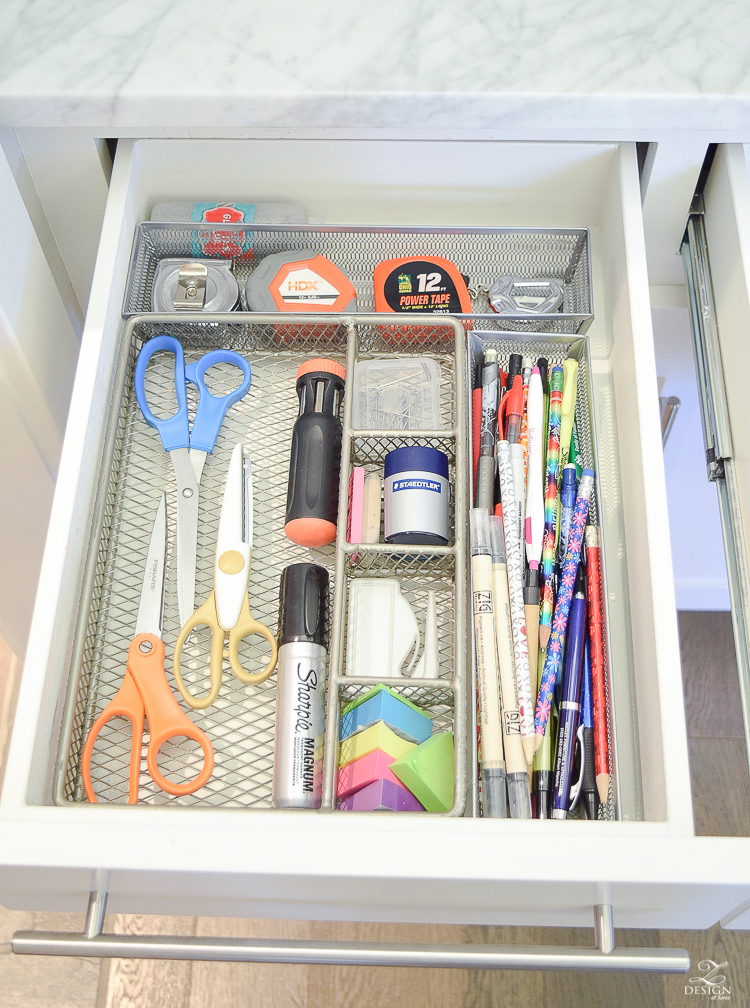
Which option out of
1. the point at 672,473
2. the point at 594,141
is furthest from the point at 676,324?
the point at 672,473

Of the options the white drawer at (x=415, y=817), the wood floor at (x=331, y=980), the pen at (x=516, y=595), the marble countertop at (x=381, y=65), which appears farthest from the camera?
the wood floor at (x=331, y=980)

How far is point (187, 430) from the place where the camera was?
2.24 feet

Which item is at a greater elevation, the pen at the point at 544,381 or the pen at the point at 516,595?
the pen at the point at 544,381

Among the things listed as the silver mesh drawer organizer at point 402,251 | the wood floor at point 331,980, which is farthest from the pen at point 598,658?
the wood floor at point 331,980

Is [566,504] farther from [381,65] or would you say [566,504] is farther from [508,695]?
[381,65]

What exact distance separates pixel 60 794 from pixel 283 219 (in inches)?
20.0

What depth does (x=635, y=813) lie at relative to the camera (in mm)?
555

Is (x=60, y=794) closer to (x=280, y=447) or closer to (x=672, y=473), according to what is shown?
(x=280, y=447)

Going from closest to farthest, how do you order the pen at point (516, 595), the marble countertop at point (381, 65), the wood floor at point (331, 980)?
the pen at point (516, 595), the marble countertop at point (381, 65), the wood floor at point (331, 980)

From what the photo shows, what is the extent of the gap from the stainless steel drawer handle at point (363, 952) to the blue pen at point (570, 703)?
0.08m

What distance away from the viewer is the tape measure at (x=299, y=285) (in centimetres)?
74

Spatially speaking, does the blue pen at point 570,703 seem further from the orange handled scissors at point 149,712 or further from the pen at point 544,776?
the orange handled scissors at point 149,712

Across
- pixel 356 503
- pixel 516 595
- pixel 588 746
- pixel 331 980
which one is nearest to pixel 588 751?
pixel 588 746

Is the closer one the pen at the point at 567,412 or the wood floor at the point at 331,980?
the pen at the point at 567,412
